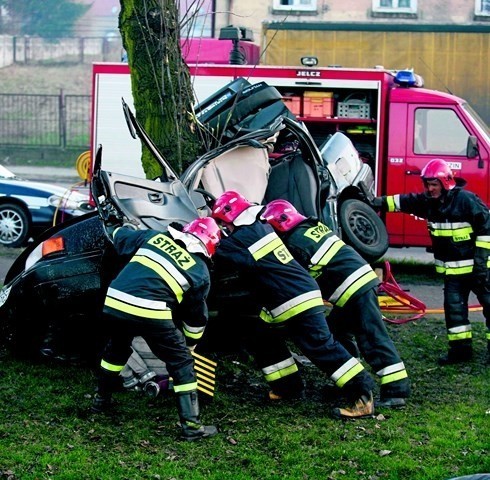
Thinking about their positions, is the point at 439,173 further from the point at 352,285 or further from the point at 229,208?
the point at 229,208

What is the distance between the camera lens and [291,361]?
7371mm

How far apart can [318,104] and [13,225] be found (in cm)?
423

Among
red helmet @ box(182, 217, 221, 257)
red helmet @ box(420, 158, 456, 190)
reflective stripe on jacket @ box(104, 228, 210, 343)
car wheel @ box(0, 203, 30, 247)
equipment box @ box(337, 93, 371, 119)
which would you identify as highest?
equipment box @ box(337, 93, 371, 119)

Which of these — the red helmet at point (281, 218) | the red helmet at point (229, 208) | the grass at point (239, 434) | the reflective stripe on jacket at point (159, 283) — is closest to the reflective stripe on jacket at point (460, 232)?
the grass at point (239, 434)

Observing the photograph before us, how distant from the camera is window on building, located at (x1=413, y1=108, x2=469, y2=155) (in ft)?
42.9

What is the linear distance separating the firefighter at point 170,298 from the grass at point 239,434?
1.07 feet

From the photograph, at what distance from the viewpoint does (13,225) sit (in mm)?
14008

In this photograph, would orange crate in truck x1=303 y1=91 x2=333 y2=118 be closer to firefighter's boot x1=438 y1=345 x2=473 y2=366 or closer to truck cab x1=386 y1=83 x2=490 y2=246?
Answer: truck cab x1=386 y1=83 x2=490 y2=246

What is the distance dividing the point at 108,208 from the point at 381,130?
6.46 metres


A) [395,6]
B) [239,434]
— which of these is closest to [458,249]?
[239,434]

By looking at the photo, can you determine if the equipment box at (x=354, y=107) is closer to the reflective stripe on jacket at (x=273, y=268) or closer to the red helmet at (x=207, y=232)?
the reflective stripe on jacket at (x=273, y=268)

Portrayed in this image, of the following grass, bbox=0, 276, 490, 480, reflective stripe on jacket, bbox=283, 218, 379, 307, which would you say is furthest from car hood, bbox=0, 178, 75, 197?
reflective stripe on jacket, bbox=283, 218, 379, 307

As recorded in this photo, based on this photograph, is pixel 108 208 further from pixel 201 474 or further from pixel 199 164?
pixel 201 474

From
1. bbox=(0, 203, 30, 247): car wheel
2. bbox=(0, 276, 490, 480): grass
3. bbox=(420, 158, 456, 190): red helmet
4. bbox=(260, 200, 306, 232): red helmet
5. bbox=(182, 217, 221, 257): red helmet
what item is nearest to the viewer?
bbox=(0, 276, 490, 480): grass
